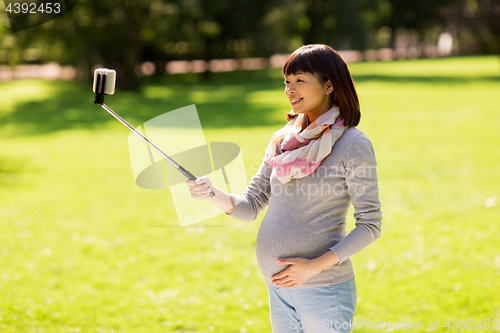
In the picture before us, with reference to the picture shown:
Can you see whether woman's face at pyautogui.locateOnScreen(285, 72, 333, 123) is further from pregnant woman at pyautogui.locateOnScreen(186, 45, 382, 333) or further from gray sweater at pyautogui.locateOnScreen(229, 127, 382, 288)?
gray sweater at pyautogui.locateOnScreen(229, 127, 382, 288)

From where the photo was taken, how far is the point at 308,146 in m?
2.01

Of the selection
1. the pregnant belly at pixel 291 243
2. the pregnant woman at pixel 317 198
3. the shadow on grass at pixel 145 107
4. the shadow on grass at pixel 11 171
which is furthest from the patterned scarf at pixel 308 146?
the shadow on grass at pixel 145 107

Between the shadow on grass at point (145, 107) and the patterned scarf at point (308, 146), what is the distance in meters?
13.2

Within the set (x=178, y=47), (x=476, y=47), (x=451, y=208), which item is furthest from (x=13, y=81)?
(x=476, y=47)

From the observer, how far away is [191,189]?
2.11m

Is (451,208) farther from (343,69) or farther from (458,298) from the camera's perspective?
(343,69)

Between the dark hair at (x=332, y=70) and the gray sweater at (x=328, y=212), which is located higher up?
the dark hair at (x=332, y=70)

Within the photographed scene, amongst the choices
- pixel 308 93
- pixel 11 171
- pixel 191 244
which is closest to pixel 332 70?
pixel 308 93

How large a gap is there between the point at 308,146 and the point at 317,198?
0.22 meters

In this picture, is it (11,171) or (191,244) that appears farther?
(11,171)

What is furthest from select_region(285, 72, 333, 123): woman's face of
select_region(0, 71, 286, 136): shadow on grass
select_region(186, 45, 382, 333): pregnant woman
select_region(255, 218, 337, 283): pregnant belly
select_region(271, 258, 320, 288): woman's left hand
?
select_region(0, 71, 286, 136): shadow on grass

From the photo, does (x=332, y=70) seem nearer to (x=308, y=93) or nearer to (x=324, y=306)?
(x=308, y=93)

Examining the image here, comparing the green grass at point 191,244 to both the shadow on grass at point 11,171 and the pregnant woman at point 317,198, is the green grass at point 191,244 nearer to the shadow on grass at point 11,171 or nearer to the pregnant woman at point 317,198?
the shadow on grass at point 11,171

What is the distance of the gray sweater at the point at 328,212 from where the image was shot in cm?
196
